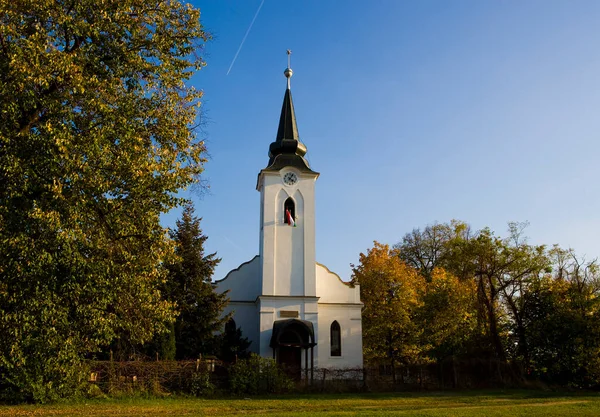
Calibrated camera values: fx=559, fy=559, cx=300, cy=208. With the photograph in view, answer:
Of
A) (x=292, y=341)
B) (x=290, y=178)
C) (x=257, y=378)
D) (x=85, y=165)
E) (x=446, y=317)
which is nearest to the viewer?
(x=85, y=165)

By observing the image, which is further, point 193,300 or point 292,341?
point 292,341

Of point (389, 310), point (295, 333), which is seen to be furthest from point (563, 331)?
point (295, 333)

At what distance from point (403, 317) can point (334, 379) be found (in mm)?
9302

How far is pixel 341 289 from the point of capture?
32.8 metres

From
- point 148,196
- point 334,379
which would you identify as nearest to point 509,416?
point 334,379

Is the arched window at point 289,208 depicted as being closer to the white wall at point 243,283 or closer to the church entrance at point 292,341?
the white wall at point 243,283

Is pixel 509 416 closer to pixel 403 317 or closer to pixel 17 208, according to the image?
pixel 17 208

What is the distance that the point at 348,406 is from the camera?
61.3ft

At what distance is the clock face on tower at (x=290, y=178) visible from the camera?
106 ft

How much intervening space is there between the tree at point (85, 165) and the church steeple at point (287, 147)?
18.2 metres

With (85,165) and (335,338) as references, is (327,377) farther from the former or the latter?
(85,165)

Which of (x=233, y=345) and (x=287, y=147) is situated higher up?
(x=287, y=147)

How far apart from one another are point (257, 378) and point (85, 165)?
13429 mm

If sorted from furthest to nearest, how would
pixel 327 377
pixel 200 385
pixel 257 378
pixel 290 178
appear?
1. pixel 290 178
2. pixel 327 377
3. pixel 257 378
4. pixel 200 385
